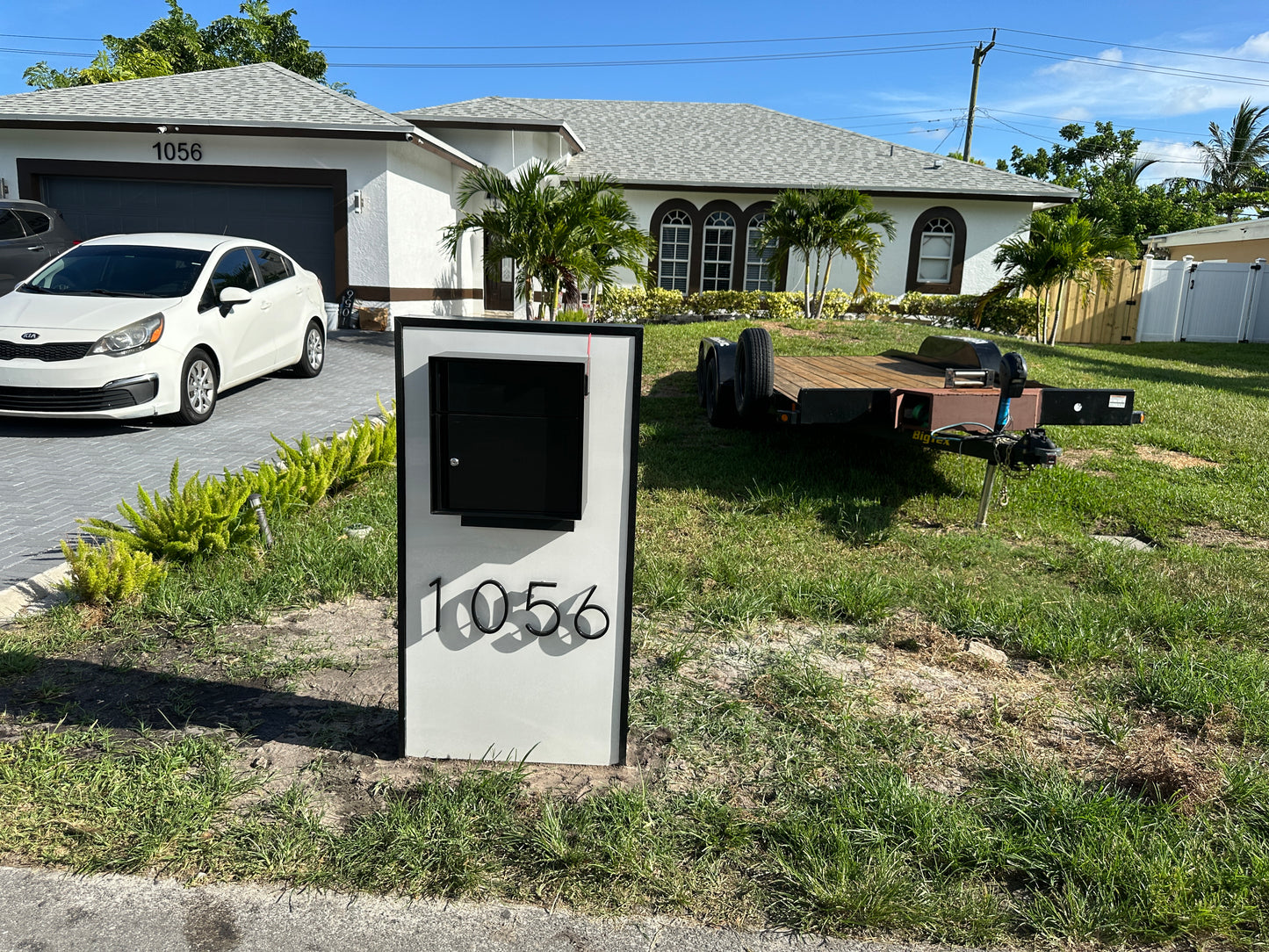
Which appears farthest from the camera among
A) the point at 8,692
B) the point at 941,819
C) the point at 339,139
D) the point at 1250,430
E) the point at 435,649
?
the point at 339,139

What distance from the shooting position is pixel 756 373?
677 centimetres

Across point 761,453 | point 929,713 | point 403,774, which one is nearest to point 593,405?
point 403,774

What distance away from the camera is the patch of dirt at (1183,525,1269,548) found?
5812 millimetres

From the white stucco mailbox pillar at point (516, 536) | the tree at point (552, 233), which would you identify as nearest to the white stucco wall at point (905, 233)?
the tree at point (552, 233)

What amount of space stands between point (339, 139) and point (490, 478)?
46.8ft

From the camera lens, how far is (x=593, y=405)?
2.97m

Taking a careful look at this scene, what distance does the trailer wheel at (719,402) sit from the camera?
7.95 meters

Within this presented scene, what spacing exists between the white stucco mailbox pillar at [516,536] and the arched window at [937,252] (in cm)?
2173

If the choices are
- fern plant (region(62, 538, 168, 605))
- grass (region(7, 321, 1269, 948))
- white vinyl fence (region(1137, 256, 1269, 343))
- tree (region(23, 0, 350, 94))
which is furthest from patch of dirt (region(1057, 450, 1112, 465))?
tree (region(23, 0, 350, 94))

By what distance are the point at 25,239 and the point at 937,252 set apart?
63.0 feet

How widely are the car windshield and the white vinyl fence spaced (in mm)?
21213

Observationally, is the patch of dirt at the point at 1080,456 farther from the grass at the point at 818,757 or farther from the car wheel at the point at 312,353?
the car wheel at the point at 312,353

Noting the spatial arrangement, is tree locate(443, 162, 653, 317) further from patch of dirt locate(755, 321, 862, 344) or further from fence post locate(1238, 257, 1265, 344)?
fence post locate(1238, 257, 1265, 344)

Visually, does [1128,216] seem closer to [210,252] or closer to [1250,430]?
[1250,430]
